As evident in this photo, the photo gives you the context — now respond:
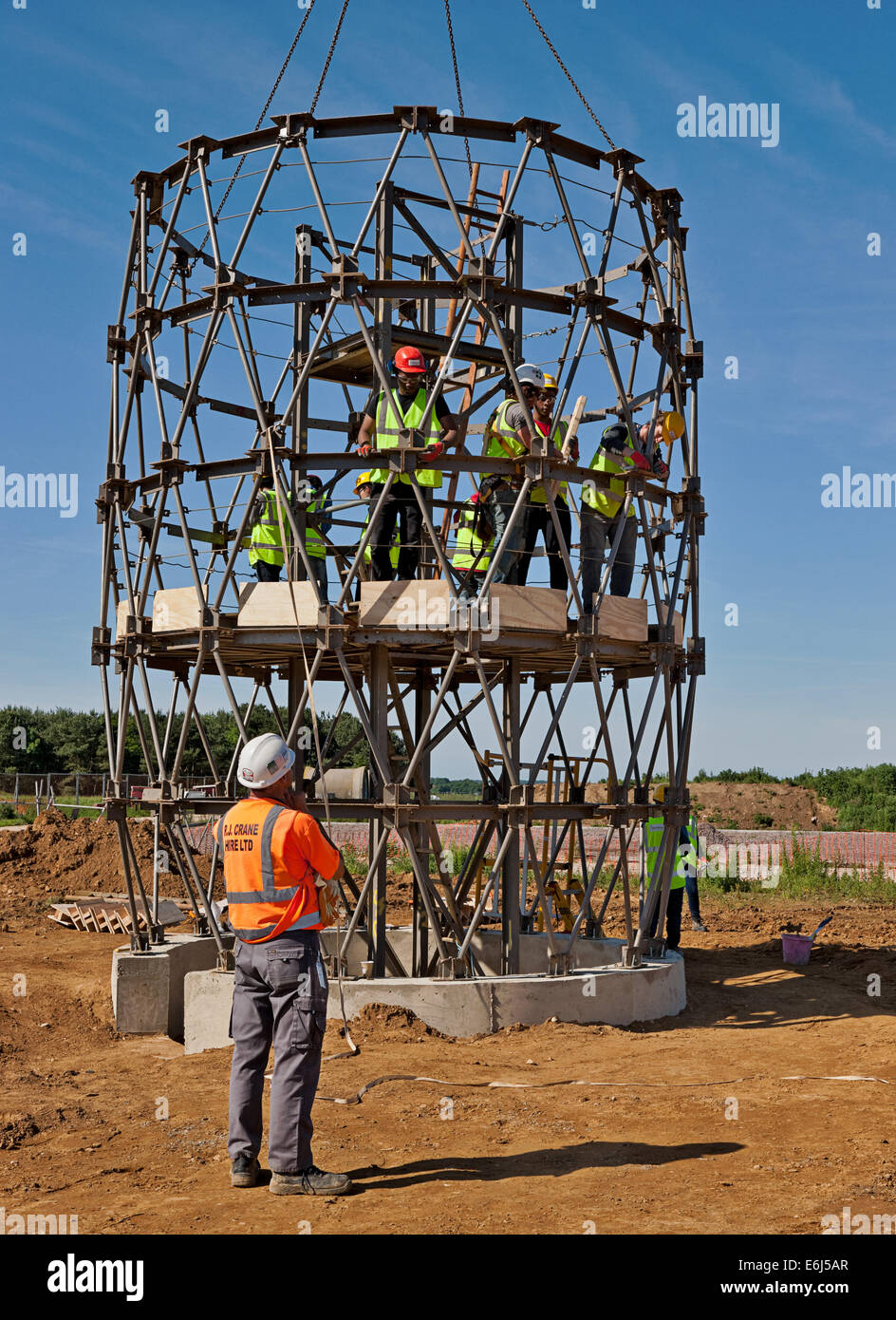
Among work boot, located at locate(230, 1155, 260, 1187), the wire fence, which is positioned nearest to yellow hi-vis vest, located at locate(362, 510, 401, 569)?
work boot, located at locate(230, 1155, 260, 1187)

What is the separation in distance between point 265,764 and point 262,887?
0.72m

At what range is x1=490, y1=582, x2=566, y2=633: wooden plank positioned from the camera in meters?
12.6

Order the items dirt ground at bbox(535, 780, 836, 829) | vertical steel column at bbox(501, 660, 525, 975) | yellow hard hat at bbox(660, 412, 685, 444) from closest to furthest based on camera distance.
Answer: vertical steel column at bbox(501, 660, 525, 975), yellow hard hat at bbox(660, 412, 685, 444), dirt ground at bbox(535, 780, 836, 829)

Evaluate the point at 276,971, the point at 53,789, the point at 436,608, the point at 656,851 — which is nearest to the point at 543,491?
the point at 436,608

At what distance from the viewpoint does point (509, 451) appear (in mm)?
13305

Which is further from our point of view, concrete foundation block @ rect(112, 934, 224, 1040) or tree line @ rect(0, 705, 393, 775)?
tree line @ rect(0, 705, 393, 775)

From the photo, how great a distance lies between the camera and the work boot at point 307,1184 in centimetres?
674

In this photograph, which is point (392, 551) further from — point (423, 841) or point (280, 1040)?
point (280, 1040)

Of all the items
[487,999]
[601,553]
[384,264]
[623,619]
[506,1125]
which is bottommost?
[506,1125]

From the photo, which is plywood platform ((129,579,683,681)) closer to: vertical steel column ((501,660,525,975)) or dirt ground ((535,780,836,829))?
vertical steel column ((501,660,525,975))

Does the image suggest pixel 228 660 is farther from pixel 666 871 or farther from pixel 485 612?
pixel 666 871

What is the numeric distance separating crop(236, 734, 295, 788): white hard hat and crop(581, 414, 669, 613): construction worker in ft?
22.2

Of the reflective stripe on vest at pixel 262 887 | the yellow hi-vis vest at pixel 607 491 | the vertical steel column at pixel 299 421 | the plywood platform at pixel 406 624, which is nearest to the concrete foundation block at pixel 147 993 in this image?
the vertical steel column at pixel 299 421

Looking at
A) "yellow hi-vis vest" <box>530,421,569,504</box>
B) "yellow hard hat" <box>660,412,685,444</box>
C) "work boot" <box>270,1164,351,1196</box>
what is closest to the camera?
"work boot" <box>270,1164,351,1196</box>
